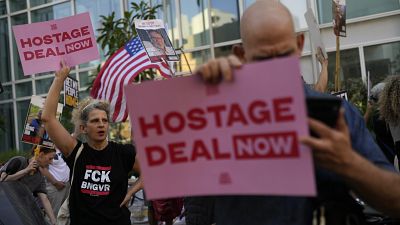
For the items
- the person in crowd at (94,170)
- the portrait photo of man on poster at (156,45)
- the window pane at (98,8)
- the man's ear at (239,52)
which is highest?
the window pane at (98,8)

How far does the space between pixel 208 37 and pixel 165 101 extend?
701 inches

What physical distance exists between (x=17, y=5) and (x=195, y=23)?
368 inches

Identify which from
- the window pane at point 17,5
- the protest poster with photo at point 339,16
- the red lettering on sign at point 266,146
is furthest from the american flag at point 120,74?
the window pane at point 17,5

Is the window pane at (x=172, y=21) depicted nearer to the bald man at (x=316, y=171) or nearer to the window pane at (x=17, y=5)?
the window pane at (x=17, y=5)

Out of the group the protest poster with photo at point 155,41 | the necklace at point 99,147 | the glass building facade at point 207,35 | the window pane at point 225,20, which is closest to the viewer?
the necklace at point 99,147

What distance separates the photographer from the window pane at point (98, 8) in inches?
825

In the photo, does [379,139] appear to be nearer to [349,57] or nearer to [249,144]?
[249,144]

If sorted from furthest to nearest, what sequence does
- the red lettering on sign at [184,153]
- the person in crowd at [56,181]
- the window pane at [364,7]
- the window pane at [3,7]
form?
1. the window pane at [3,7]
2. the window pane at [364,7]
3. the person in crowd at [56,181]
4. the red lettering on sign at [184,153]

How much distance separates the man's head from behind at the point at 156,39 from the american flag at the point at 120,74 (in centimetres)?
91

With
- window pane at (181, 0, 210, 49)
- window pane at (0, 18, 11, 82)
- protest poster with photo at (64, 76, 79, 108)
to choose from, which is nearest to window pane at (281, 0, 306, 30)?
window pane at (181, 0, 210, 49)

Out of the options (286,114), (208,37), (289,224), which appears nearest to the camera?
(286,114)

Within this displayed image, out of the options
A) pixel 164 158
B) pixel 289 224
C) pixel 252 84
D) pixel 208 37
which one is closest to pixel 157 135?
pixel 164 158

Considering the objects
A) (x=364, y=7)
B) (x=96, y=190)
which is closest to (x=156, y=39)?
(x=96, y=190)

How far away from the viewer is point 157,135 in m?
1.54
